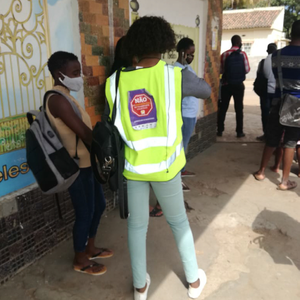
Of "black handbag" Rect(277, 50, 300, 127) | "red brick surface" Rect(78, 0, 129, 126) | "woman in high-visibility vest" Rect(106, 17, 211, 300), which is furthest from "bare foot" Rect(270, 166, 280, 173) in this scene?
"woman in high-visibility vest" Rect(106, 17, 211, 300)

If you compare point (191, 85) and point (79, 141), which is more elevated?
point (191, 85)

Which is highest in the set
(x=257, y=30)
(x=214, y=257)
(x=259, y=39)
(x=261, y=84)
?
(x=257, y=30)

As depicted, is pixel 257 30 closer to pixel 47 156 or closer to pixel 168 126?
pixel 168 126

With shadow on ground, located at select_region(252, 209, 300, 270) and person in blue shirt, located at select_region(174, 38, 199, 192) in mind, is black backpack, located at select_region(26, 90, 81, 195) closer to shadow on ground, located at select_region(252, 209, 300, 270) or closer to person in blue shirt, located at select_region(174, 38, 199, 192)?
person in blue shirt, located at select_region(174, 38, 199, 192)

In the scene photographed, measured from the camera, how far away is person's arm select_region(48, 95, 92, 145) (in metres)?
2.06

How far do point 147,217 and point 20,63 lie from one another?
4.86 ft

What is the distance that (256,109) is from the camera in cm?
1062

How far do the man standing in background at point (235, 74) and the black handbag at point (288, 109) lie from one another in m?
2.42

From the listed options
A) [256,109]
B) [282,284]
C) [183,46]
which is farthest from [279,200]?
[256,109]

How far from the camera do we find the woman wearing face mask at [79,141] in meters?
2.09

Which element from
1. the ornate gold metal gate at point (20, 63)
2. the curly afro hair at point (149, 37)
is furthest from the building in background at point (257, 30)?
the curly afro hair at point (149, 37)

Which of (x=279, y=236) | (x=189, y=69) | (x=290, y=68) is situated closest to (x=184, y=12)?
(x=189, y=69)

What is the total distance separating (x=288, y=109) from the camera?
149 inches

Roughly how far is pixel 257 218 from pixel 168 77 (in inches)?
88.3
